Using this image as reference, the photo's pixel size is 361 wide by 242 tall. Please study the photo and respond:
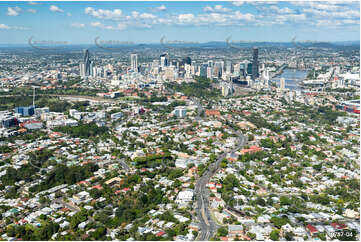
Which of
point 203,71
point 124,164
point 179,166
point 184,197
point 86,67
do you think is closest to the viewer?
point 184,197

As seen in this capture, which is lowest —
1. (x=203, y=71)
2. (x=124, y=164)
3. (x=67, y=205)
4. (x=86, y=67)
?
(x=67, y=205)

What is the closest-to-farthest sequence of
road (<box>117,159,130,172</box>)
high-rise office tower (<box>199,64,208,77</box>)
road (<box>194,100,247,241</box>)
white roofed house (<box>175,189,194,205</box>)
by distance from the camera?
1. road (<box>194,100,247,241</box>)
2. white roofed house (<box>175,189,194,205</box>)
3. road (<box>117,159,130,172</box>)
4. high-rise office tower (<box>199,64,208,77</box>)

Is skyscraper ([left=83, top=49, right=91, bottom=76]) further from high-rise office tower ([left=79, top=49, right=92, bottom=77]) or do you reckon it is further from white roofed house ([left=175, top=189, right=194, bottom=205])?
white roofed house ([left=175, top=189, right=194, bottom=205])

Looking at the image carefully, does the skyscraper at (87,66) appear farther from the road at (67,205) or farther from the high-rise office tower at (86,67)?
the road at (67,205)

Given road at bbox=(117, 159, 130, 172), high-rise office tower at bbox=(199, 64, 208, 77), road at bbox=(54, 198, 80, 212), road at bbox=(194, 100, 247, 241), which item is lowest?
road at bbox=(54, 198, 80, 212)

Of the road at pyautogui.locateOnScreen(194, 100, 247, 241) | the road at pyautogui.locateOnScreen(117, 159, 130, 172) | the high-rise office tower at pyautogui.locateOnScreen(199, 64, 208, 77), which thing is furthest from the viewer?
the high-rise office tower at pyautogui.locateOnScreen(199, 64, 208, 77)

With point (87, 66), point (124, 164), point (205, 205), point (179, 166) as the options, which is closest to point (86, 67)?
point (87, 66)

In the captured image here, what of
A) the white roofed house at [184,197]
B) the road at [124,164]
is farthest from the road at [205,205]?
the road at [124,164]

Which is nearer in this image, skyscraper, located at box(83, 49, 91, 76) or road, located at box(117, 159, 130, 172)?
road, located at box(117, 159, 130, 172)

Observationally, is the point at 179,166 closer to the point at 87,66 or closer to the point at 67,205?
the point at 67,205

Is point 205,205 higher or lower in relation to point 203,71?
lower

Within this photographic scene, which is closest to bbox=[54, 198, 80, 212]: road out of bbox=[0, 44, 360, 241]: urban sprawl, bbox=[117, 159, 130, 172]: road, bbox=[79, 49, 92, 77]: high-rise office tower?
bbox=[0, 44, 360, 241]: urban sprawl

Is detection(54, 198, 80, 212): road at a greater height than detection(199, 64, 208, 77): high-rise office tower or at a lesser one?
lesser
